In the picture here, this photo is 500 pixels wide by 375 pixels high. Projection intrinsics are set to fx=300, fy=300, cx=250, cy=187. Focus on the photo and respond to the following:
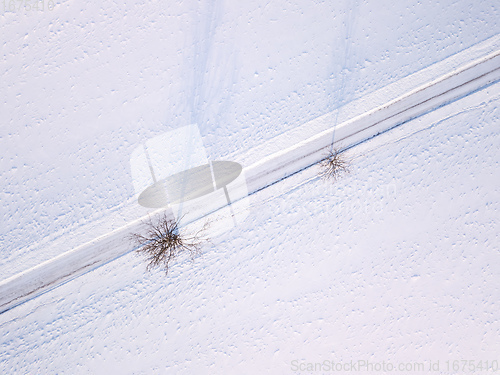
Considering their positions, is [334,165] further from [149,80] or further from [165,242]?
[149,80]

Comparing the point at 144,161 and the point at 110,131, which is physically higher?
the point at 110,131

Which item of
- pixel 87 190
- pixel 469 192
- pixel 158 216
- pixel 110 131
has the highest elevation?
pixel 110 131

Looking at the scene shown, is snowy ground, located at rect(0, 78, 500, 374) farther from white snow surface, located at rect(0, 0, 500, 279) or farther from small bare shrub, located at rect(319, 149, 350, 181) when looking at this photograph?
white snow surface, located at rect(0, 0, 500, 279)

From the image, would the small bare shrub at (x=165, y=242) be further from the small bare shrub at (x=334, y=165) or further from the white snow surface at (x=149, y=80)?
the small bare shrub at (x=334, y=165)

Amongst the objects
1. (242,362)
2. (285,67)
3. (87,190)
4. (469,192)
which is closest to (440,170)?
(469,192)

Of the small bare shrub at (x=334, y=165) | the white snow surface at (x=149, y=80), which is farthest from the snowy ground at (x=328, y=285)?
the white snow surface at (x=149, y=80)

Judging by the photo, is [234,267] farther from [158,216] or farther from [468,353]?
[468,353]

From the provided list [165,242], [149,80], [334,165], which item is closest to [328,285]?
[334,165]
